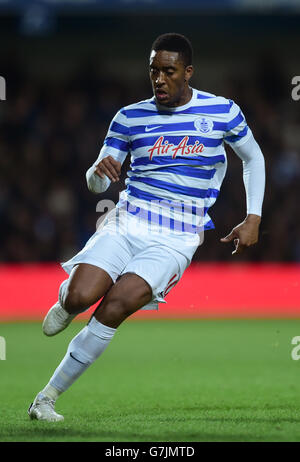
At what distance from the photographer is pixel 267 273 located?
37.6 ft

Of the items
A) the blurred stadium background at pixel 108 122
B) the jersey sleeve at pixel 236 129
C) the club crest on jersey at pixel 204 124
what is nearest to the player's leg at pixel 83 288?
the club crest on jersey at pixel 204 124

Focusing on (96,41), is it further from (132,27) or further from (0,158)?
(0,158)

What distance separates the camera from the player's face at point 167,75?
4.86 meters

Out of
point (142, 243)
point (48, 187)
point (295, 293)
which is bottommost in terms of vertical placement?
point (295, 293)

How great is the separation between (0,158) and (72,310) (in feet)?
30.4

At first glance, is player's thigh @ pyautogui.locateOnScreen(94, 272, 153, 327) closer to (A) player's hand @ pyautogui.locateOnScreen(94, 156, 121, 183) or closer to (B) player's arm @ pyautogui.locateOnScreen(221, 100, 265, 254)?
(A) player's hand @ pyautogui.locateOnScreen(94, 156, 121, 183)

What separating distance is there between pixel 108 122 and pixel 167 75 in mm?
9259

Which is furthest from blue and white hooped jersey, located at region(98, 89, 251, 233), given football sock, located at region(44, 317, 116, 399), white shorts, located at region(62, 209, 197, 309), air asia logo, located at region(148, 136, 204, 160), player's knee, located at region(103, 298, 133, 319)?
football sock, located at region(44, 317, 116, 399)

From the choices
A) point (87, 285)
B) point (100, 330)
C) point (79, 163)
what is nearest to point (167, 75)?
point (87, 285)

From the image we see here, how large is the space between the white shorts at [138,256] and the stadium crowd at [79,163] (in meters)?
7.24

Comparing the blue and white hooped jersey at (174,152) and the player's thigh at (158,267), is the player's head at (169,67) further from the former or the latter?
the player's thigh at (158,267)

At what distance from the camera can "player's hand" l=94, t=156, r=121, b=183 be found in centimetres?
460
